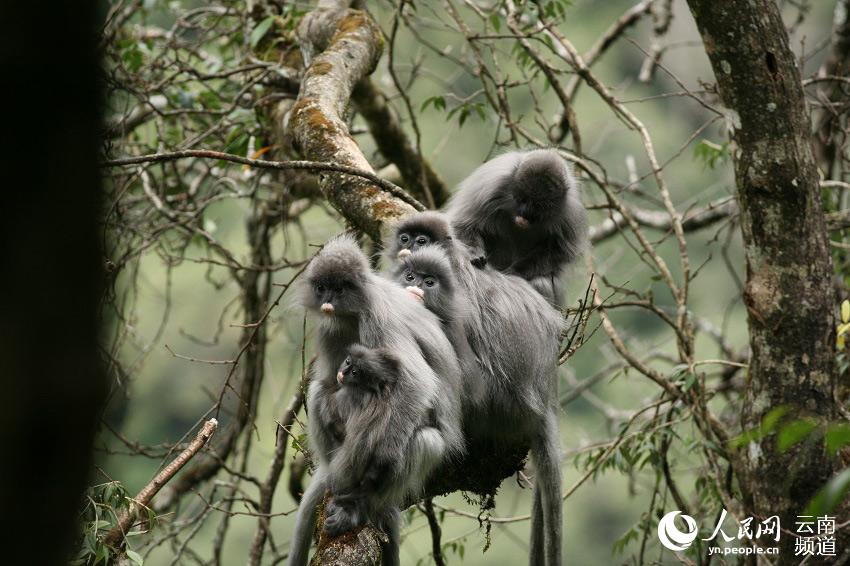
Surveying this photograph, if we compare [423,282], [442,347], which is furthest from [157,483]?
[423,282]

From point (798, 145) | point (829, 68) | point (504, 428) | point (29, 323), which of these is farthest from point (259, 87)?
point (29, 323)

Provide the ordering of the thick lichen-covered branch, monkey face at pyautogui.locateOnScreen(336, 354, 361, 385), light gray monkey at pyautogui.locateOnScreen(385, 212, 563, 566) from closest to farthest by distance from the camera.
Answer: monkey face at pyautogui.locateOnScreen(336, 354, 361, 385) < light gray monkey at pyautogui.locateOnScreen(385, 212, 563, 566) < the thick lichen-covered branch

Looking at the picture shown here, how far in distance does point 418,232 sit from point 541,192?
90cm

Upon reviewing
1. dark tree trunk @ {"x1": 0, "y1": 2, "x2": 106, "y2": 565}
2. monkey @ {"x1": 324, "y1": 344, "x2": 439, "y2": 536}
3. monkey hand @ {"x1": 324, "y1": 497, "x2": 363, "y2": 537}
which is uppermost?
monkey @ {"x1": 324, "y1": 344, "x2": 439, "y2": 536}

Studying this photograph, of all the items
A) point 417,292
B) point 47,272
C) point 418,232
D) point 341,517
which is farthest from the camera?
point 418,232

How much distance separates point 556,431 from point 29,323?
11.3ft

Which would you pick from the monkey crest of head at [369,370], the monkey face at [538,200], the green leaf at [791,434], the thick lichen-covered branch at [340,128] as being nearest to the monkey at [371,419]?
the monkey crest of head at [369,370]

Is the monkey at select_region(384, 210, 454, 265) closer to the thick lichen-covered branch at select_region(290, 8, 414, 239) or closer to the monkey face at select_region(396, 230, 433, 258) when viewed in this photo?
the monkey face at select_region(396, 230, 433, 258)

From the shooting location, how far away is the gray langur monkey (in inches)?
180

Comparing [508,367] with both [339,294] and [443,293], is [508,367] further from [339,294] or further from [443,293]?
[339,294]

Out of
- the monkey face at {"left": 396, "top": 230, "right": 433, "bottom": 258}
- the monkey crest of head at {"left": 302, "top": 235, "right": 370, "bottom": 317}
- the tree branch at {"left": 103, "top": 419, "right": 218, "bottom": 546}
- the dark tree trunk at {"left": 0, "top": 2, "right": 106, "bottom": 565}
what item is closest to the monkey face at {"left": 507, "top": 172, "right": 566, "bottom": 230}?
the monkey face at {"left": 396, "top": 230, "right": 433, "bottom": 258}

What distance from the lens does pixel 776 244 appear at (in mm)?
3715

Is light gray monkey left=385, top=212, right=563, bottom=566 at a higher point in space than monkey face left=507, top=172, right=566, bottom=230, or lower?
lower

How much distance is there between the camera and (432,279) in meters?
3.75
